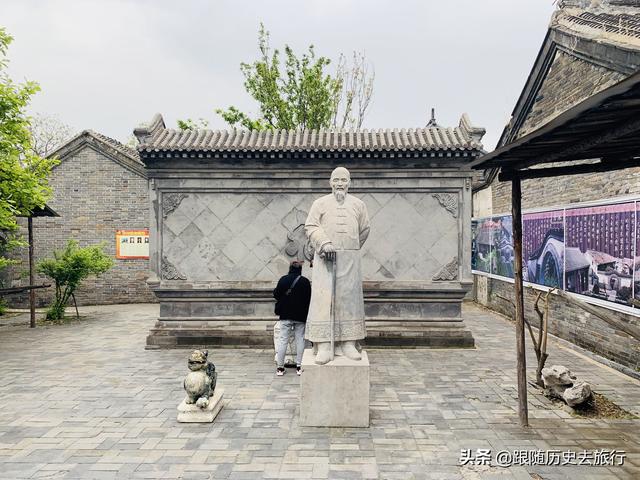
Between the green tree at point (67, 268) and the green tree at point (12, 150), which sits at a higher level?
the green tree at point (12, 150)

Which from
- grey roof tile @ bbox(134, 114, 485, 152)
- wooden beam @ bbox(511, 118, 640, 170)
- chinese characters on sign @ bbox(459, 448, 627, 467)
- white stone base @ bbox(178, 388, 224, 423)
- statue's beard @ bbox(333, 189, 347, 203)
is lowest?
chinese characters on sign @ bbox(459, 448, 627, 467)

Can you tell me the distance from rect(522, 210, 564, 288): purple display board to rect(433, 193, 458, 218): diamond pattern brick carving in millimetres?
2271

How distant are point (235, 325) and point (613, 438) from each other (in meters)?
7.05

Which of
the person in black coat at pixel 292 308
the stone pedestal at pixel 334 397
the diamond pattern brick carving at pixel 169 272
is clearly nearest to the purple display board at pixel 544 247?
the person in black coat at pixel 292 308

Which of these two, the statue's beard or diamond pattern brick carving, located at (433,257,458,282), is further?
diamond pattern brick carving, located at (433,257,458,282)

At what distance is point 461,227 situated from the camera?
9.93 metres

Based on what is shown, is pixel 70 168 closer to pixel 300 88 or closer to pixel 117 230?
pixel 117 230

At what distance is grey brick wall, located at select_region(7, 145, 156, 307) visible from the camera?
16.1 metres

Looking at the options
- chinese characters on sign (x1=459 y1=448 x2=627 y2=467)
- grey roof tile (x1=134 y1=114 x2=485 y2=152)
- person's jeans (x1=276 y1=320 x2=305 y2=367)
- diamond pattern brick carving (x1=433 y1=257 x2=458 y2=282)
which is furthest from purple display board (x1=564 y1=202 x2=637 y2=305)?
person's jeans (x1=276 y1=320 x2=305 y2=367)

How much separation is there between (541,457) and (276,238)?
662 centimetres

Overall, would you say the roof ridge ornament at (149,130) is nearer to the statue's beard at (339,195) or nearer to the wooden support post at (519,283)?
the statue's beard at (339,195)

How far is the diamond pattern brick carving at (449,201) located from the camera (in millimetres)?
9945

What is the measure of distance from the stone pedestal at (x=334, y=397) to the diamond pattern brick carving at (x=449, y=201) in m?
5.44

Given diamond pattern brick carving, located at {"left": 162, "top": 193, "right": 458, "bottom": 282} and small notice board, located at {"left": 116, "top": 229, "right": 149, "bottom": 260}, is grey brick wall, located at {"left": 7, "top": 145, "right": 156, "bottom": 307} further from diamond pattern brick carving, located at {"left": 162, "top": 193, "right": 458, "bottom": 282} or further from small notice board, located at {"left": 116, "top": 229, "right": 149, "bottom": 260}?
diamond pattern brick carving, located at {"left": 162, "top": 193, "right": 458, "bottom": 282}
